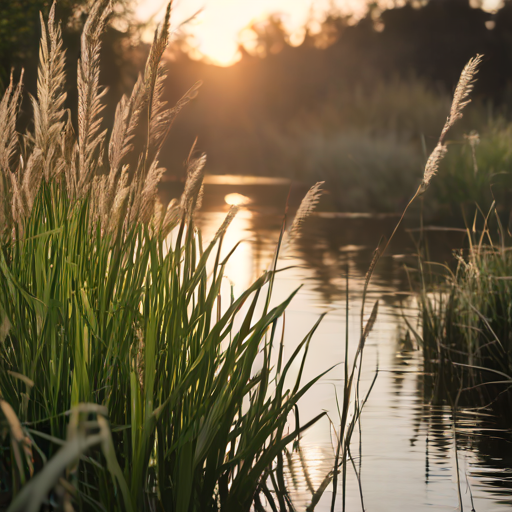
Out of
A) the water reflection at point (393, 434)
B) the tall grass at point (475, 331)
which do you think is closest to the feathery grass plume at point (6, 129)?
the water reflection at point (393, 434)

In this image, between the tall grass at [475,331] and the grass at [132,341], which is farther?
the tall grass at [475,331]

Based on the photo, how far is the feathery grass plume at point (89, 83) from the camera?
7.35 ft

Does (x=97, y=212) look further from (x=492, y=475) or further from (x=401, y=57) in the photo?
(x=401, y=57)

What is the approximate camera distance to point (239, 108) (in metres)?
45.6

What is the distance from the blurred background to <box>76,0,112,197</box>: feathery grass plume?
21 centimetres

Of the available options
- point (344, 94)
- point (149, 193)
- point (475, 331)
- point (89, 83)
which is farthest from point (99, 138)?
point (344, 94)

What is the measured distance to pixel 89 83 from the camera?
7.57 ft

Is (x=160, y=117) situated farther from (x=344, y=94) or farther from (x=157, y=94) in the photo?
(x=344, y=94)

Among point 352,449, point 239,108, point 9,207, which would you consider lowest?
point 352,449

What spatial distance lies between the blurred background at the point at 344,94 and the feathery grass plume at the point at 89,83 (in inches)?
8.2

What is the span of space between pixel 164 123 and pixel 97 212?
37 cm

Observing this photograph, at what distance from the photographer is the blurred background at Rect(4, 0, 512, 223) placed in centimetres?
1255

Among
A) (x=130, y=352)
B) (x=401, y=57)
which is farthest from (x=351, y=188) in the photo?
(x=401, y=57)

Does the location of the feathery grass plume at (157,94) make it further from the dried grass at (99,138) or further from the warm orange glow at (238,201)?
the warm orange glow at (238,201)
